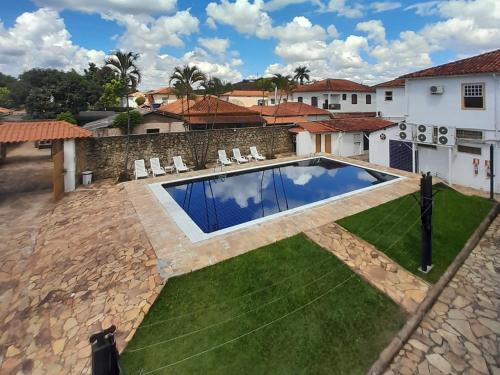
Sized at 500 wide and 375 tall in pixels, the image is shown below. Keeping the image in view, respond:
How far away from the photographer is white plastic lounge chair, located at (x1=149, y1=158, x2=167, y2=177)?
19.4 m

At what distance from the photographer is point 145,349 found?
618cm

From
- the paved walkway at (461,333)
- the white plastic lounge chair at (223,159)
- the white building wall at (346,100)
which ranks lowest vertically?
the paved walkway at (461,333)

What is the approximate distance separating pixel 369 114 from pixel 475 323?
44904 millimetres

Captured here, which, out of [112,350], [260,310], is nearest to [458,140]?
[260,310]

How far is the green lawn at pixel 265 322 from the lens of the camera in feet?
19.6

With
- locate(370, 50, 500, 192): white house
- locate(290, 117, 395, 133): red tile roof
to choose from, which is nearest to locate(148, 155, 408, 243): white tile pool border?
locate(370, 50, 500, 192): white house

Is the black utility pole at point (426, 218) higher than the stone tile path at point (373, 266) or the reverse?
higher

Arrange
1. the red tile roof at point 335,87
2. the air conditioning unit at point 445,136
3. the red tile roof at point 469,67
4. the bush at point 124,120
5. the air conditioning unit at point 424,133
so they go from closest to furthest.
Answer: the red tile roof at point 469,67 → the air conditioning unit at point 445,136 → the air conditioning unit at point 424,133 → the bush at point 124,120 → the red tile roof at point 335,87

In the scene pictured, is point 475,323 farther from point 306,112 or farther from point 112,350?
point 306,112

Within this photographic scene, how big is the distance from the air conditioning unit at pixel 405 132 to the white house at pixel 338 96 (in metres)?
27.2

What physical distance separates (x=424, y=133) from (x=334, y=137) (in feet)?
29.0

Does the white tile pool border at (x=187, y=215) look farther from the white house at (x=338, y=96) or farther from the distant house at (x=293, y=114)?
the white house at (x=338, y=96)

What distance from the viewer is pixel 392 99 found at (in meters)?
32.9

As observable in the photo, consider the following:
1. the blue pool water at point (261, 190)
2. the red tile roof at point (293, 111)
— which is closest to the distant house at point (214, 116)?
the red tile roof at point (293, 111)
